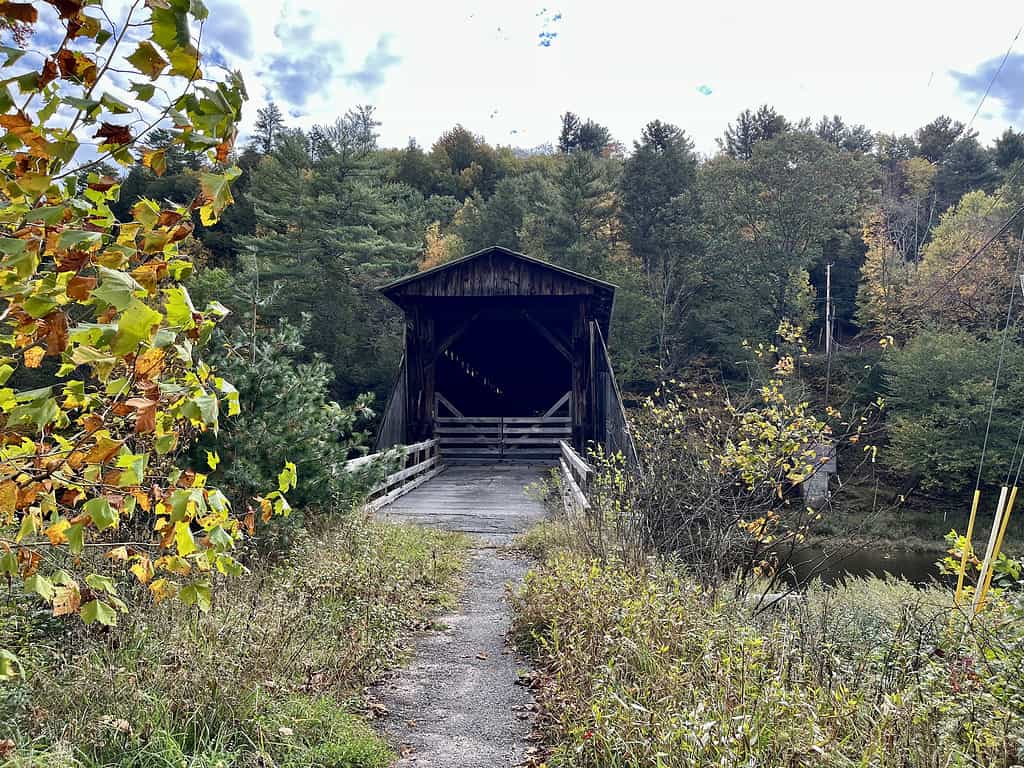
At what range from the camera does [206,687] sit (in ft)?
10.9

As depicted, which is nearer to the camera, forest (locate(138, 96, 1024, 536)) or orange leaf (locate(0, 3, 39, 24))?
orange leaf (locate(0, 3, 39, 24))

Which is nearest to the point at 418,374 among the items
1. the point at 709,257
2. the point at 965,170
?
the point at 709,257

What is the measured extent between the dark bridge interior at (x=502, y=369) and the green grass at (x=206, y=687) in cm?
1595

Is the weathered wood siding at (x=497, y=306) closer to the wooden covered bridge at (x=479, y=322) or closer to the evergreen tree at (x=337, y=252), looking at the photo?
the wooden covered bridge at (x=479, y=322)

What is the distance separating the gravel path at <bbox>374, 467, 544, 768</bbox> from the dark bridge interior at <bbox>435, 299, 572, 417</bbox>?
1347cm

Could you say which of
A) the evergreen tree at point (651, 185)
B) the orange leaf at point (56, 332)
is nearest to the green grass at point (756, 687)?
the orange leaf at point (56, 332)

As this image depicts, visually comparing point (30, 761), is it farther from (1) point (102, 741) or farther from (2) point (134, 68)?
(2) point (134, 68)

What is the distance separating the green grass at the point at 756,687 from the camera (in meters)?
2.62

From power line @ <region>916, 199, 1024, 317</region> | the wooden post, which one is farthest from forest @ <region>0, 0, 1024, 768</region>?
the wooden post

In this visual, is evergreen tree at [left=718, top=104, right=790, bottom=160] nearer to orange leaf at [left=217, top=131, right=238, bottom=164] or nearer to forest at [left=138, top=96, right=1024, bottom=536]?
forest at [left=138, top=96, right=1024, bottom=536]

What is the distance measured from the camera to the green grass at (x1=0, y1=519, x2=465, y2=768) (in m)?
3.01

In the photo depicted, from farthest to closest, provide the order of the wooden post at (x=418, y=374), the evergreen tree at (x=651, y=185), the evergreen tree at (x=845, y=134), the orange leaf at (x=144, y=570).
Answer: the evergreen tree at (x=845, y=134) < the evergreen tree at (x=651, y=185) < the wooden post at (x=418, y=374) < the orange leaf at (x=144, y=570)

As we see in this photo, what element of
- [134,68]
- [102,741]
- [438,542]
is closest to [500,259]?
[438,542]

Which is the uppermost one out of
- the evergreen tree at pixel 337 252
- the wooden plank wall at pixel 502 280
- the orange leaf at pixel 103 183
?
the evergreen tree at pixel 337 252
